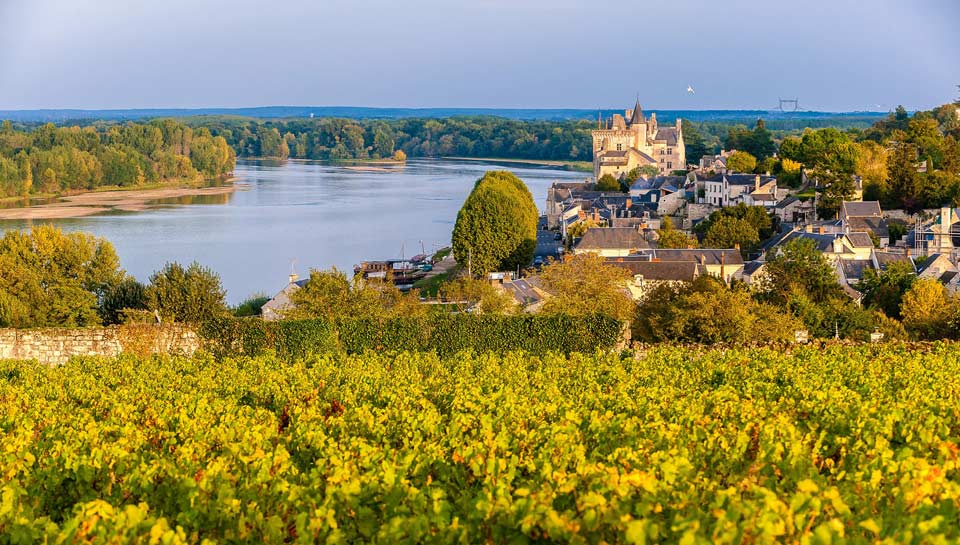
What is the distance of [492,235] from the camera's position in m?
34.2

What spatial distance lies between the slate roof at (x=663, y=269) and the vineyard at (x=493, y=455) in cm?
1530

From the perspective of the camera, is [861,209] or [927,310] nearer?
[927,310]

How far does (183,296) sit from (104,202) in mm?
43241

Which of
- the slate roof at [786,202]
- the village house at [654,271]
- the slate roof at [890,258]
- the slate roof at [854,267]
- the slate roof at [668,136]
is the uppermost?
the slate roof at [668,136]

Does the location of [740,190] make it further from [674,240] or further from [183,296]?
[183,296]

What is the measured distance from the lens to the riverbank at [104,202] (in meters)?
51.2

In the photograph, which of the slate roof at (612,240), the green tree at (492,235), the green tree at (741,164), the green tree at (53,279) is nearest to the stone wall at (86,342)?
the green tree at (53,279)

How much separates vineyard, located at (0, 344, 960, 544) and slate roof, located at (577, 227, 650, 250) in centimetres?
2134

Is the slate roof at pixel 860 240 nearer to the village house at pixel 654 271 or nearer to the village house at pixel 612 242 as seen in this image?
the village house at pixel 654 271

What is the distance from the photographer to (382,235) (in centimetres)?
4453

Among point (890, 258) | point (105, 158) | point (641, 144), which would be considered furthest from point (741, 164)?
point (105, 158)

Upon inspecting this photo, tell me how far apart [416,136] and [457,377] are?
12693 cm

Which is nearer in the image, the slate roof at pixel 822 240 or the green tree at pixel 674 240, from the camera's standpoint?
the slate roof at pixel 822 240

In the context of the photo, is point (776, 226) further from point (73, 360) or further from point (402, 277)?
point (73, 360)
